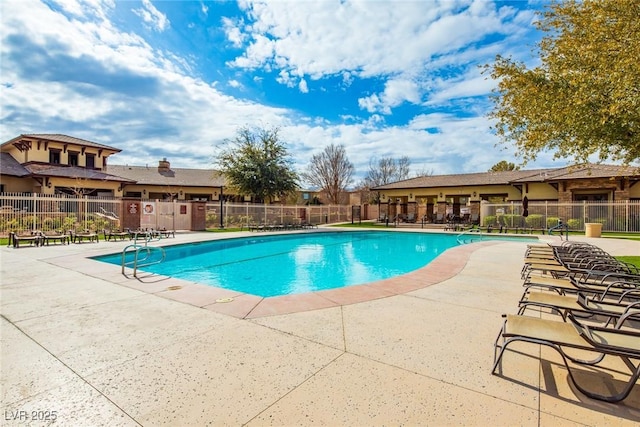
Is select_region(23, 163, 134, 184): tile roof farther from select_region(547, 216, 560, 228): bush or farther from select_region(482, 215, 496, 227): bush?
select_region(547, 216, 560, 228): bush

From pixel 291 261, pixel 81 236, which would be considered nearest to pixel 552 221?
pixel 291 261

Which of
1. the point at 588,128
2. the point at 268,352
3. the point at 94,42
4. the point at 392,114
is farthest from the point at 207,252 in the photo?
the point at 392,114

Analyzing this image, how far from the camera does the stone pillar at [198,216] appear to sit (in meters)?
20.0

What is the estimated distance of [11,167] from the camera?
78.3 feet

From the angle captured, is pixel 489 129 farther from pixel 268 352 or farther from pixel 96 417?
pixel 96 417

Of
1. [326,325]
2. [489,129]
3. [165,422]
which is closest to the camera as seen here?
[165,422]

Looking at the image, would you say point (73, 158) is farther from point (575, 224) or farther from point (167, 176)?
point (575, 224)

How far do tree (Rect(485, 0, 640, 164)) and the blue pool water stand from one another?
5.35 metres

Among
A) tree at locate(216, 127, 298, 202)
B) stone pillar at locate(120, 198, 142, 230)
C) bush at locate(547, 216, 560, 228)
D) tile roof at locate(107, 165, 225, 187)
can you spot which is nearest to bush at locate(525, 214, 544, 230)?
bush at locate(547, 216, 560, 228)

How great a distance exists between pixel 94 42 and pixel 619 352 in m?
13.2

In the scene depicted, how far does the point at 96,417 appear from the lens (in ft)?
7.04

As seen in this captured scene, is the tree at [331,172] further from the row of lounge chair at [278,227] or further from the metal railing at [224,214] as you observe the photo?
the row of lounge chair at [278,227]

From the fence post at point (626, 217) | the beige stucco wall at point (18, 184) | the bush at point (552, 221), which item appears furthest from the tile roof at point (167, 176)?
the fence post at point (626, 217)

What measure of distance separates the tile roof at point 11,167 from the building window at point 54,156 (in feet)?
6.31
